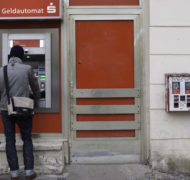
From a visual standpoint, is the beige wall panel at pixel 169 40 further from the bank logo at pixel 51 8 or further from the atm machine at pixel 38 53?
the atm machine at pixel 38 53

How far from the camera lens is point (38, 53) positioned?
402 cm

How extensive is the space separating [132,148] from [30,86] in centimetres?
190

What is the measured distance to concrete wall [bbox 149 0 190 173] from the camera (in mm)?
3922

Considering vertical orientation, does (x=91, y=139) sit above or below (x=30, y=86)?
below

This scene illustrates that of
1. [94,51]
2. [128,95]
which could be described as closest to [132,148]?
[128,95]

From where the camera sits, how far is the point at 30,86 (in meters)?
3.52

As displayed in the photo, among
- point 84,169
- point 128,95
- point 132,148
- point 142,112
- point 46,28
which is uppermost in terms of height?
point 46,28

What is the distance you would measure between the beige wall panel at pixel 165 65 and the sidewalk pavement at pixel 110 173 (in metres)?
1.38

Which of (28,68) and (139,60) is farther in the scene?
(139,60)

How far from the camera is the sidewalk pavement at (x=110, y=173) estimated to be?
365cm

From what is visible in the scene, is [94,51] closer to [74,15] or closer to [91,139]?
[74,15]

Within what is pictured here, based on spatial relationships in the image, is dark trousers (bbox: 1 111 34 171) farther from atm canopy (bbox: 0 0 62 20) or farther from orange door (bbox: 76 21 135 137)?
atm canopy (bbox: 0 0 62 20)

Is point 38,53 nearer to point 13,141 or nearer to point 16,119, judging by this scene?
point 16,119

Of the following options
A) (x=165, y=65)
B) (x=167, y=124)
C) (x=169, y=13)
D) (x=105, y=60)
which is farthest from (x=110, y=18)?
(x=167, y=124)
